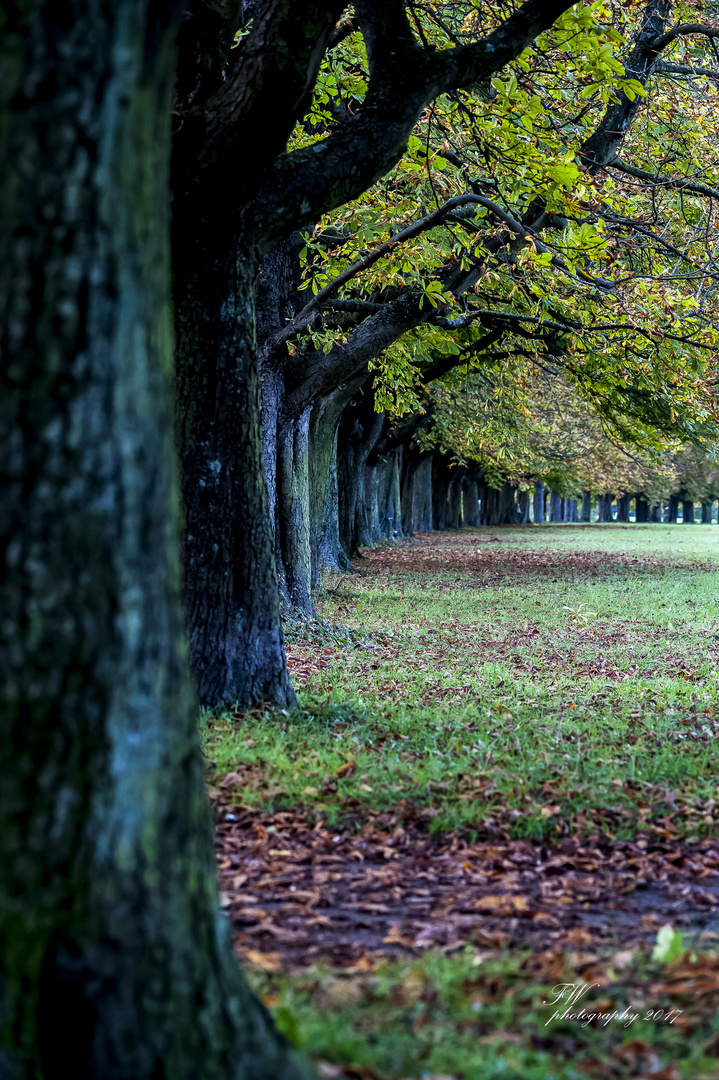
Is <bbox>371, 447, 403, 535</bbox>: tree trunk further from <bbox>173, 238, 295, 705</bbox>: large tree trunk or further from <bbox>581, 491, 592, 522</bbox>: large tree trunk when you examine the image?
<bbox>581, 491, 592, 522</bbox>: large tree trunk

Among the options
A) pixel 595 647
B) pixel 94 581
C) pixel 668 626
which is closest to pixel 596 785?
pixel 94 581

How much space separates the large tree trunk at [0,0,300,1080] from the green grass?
339cm

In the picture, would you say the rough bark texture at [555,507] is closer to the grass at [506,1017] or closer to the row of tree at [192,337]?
the row of tree at [192,337]

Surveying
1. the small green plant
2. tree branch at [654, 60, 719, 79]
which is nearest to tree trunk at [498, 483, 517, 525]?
tree branch at [654, 60, 719, 79]

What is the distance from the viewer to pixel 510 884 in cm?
470

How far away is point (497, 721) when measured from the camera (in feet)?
26.2

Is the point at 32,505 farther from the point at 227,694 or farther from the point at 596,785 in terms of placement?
the point at 227,694

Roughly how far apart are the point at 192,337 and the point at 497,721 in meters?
4.05

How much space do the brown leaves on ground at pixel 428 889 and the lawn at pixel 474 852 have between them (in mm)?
15

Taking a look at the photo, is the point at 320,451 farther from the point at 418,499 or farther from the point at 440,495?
the point at 440,495

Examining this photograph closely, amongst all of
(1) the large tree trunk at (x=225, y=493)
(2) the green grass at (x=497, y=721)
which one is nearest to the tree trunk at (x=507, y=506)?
(2) the green grass at (x=497, y=721)

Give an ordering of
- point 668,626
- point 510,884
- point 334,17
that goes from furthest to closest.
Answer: point 668,626 < point 334,17 < point 510,884

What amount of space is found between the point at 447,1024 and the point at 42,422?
2.26m

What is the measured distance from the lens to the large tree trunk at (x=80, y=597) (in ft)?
7.36
